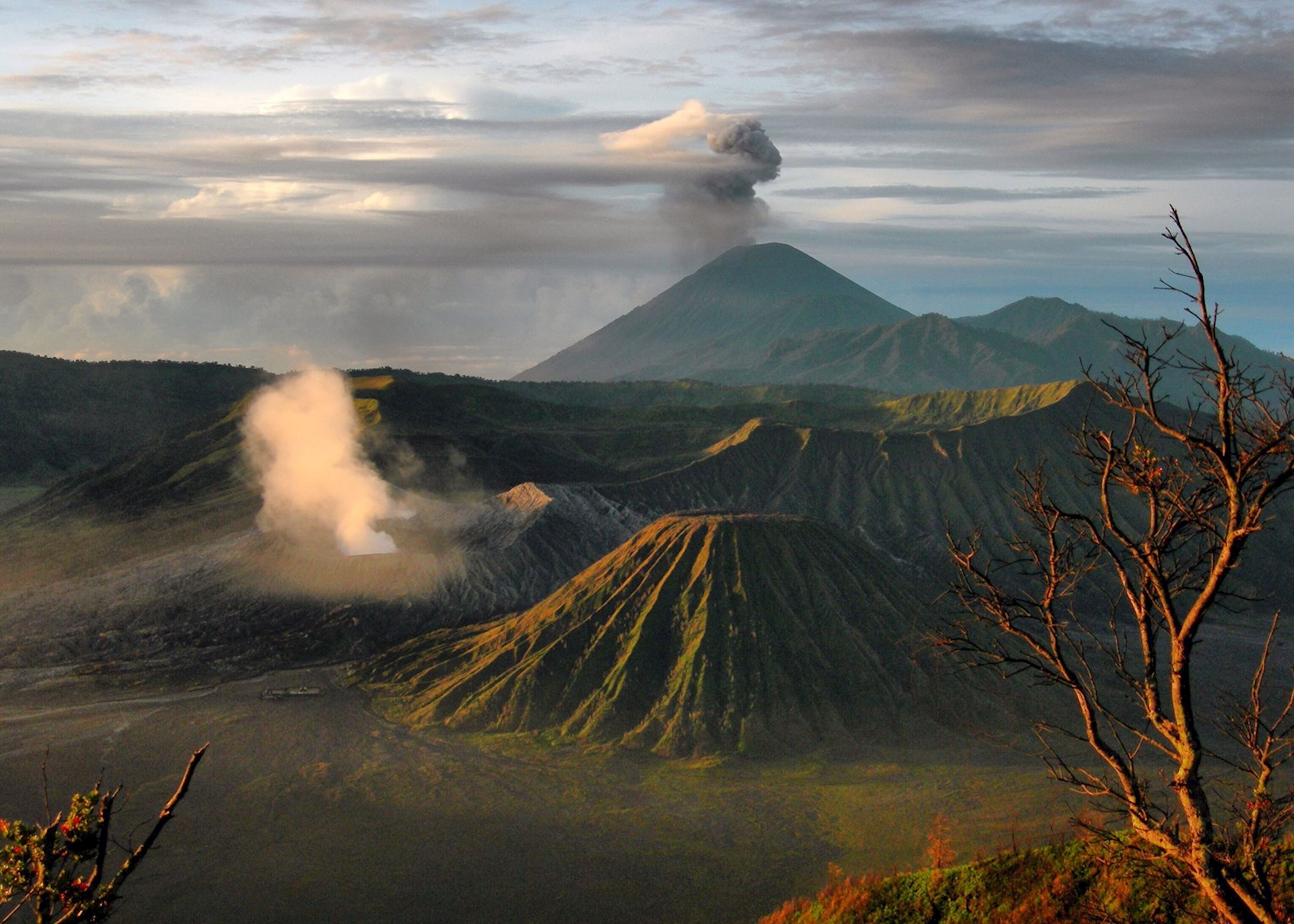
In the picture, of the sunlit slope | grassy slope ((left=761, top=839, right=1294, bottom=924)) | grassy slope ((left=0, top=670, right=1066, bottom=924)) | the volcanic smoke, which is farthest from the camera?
the sunlit slope

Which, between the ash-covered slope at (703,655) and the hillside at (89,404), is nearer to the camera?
the ash-covered slope at (703,655)

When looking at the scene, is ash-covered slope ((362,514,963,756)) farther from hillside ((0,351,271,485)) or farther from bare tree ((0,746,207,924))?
hillside ((0,351,271,485))

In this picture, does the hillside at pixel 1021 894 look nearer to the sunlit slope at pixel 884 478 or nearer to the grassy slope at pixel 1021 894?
the grassy slope at pixel 1021 894

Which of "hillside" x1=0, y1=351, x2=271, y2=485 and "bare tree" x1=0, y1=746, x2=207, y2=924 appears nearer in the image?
"bare tree" x1=0, y1=746, x2=207, y2=924

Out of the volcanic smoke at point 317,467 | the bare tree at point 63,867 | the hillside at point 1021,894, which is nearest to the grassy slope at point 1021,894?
the hillside at point 1021,894

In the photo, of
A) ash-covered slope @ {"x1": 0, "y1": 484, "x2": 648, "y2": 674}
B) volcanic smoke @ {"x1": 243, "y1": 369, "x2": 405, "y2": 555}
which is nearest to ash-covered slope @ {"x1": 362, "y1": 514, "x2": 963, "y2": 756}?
ash-covered slope @ {"x1": 0, "y1": 484, "x2": 648, "y2": 674}

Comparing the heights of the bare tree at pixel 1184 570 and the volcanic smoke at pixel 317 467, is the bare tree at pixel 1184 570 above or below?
above

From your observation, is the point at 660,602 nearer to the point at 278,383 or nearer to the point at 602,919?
the point at 602,919
